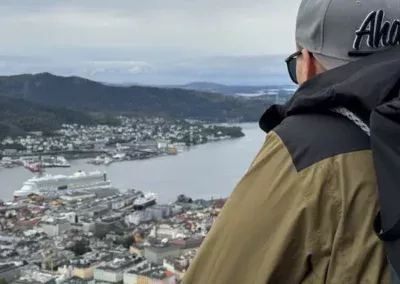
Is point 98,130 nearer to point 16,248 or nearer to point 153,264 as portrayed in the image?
point 16,248

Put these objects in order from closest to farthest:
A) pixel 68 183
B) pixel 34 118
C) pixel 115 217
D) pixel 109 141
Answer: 1. pixel 115 217
2. pixel 68 183
3. pixel 109 141
4. pixel 34 118

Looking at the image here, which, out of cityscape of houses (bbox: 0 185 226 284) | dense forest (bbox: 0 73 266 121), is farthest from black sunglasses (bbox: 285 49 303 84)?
dense forest (bbox: 0 73 266 121)

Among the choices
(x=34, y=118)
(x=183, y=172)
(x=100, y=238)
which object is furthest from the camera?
(x=34, y=118)

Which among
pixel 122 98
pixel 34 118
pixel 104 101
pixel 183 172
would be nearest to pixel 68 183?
pixel 183 172

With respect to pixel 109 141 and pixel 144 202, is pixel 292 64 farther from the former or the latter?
pixel 109 141

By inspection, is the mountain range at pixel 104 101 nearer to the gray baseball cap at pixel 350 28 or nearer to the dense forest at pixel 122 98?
the dense forest at pixel 122 98

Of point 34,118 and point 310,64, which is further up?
point 310,64
